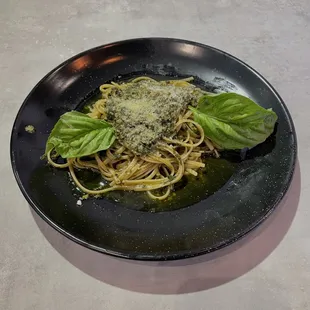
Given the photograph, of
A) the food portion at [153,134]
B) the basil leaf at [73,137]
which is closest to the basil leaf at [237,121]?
the food portion at [153,134]

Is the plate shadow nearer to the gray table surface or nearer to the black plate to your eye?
the gray table surface

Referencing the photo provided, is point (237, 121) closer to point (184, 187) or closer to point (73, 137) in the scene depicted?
point (184, 187)

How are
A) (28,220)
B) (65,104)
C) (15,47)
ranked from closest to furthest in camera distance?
(28,220), (65,104), (15,47)

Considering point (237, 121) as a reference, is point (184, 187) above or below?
below

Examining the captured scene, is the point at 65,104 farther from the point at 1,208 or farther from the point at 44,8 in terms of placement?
the point at 44,8

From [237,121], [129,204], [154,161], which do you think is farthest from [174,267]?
[237,121]

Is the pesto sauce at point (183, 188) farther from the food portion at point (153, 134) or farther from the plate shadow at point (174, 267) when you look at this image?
the plate shadow at point (174, 267)

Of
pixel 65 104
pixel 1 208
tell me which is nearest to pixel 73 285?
pixel 1 208
